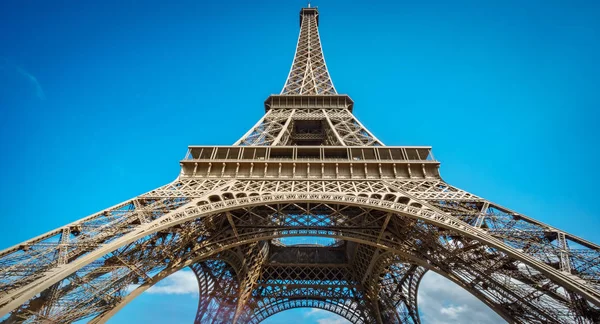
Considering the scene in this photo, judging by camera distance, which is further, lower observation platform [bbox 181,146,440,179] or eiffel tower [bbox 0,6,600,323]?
lower observation platform [bbox 181,146,440,179]

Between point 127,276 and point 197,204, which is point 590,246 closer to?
point 197,204

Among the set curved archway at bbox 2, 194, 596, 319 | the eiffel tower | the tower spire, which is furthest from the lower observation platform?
the tower spire

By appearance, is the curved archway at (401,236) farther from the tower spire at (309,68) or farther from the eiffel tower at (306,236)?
the tower spire at (309,68)

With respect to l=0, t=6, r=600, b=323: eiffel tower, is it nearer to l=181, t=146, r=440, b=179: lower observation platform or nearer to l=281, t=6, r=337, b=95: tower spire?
l=181, t=146, r=440, b=179: lower observation platform

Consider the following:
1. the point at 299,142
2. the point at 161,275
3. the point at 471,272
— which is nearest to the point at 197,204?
the point at 161,275

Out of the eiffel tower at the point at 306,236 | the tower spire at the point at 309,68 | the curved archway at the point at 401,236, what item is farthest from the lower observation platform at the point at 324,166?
the tower spire at the point at 309,68

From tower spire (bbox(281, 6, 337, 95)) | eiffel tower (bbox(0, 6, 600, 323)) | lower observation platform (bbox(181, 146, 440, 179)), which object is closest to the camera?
eiffel tower (bbox(0, 6, 600, 323))

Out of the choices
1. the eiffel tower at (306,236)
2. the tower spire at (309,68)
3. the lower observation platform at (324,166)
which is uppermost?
the tower spire at (309,68)
